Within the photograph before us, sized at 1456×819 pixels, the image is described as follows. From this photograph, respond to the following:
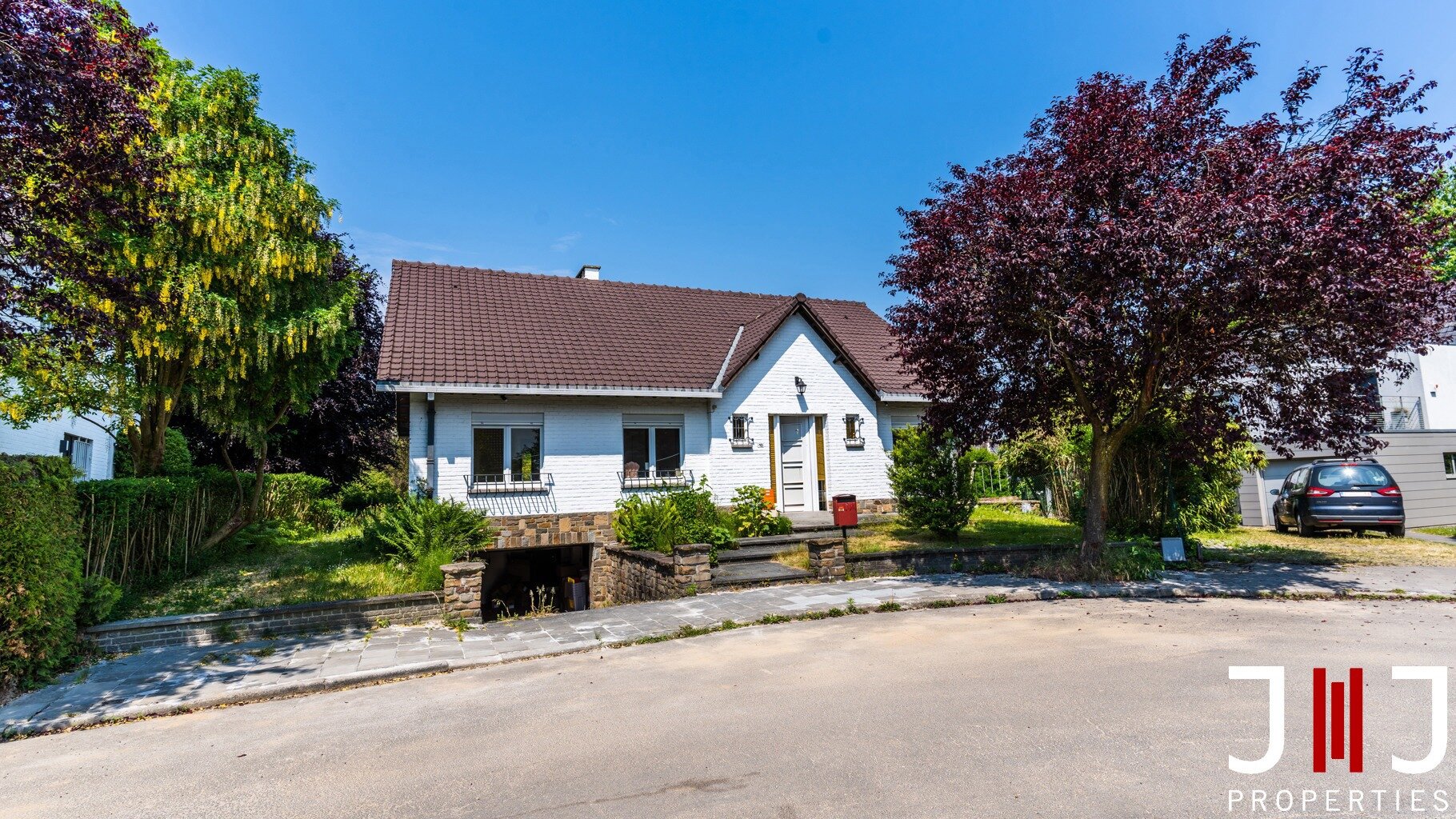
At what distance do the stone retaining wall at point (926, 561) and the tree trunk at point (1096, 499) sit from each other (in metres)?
1.01

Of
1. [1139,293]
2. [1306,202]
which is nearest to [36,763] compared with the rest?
[1139,293]

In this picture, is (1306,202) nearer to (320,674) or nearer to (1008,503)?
(320,674)

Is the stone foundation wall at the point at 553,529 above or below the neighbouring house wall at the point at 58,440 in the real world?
below

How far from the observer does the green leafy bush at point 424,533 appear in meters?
11.7

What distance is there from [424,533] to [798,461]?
943cm

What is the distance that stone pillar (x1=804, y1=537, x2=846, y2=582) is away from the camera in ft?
38.7

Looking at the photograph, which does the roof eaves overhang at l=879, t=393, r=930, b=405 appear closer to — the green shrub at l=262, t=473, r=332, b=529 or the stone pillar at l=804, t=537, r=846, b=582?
the stone pillar at l=804, t=537, r=846, b=582

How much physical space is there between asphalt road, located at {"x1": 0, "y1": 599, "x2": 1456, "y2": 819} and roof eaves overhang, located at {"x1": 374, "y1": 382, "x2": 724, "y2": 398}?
808 centimetres

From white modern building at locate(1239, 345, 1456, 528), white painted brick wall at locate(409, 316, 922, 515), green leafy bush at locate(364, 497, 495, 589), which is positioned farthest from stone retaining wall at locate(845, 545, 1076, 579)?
white modern building at locate(1239, 345, 1456, 528)

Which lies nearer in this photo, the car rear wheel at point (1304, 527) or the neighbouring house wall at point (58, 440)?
the neighbouring house wall at point (58, 440)

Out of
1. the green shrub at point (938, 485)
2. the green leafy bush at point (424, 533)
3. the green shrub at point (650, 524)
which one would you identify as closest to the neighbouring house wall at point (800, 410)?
the green shrub at point (650, 524)

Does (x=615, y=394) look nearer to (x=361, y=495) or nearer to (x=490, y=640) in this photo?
(x=490, y=640)

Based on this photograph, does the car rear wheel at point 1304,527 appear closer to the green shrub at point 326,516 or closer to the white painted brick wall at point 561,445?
the white painted brick wall at point 561,445

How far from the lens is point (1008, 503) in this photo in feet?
72.5
